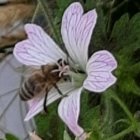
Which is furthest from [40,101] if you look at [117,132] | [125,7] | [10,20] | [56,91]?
[10,20]

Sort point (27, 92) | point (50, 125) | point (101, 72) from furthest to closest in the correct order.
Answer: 1. point (50, 125)
2. point (27, 92)
3. point (101, 72)

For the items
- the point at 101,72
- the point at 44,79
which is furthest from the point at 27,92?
the point at 101,72

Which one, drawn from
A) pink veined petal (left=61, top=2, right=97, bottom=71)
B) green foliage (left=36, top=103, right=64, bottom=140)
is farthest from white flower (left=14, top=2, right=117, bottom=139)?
green foliage (left=36, top=103, right=64, bottom=140)

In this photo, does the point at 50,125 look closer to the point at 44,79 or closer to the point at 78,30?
the point at 44,79

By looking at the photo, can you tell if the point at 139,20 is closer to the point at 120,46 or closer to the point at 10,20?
the point at 120,46

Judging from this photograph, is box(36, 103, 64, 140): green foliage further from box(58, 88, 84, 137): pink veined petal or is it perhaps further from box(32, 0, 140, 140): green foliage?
box(58, 88, 84, 137): pink veined petal

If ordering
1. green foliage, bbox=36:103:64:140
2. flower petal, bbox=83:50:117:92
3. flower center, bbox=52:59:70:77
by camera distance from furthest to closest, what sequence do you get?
1. green foliage, bbox=36:103:64:140
2. flower center, bbox=52:59:70:77
3. flower petal, bbox=83:50:117:92
